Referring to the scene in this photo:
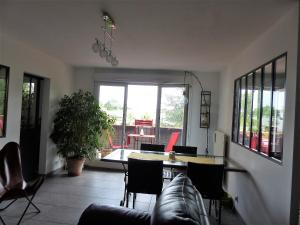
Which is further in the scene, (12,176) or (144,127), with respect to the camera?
(144,127)

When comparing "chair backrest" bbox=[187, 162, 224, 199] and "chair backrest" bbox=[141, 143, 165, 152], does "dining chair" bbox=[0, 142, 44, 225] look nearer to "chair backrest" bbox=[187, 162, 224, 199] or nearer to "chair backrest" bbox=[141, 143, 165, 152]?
"chair backrest" bbox=[141, 143, 165, 152]

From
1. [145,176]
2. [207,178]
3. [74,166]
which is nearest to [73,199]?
[74,166]

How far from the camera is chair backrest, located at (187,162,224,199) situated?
3.17 meters

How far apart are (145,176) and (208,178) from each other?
30.8 inches

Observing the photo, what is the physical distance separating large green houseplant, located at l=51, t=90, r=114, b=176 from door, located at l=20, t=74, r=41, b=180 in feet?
1.23

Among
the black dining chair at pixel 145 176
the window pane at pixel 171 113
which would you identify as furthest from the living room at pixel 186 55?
the black dining chair at pixel 145 176

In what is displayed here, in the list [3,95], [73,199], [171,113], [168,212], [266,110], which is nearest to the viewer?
[168,212]

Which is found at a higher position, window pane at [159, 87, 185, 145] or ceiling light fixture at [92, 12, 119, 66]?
ceiling light fixture at [92, 12, 119, 66]

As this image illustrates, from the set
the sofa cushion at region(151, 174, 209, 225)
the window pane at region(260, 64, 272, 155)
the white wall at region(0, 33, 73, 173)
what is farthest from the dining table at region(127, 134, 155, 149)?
the sofa cushion at region(151, 174, 209, 225)

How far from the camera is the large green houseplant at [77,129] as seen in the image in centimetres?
527

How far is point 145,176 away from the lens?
128 inches

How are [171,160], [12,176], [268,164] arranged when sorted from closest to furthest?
[268,164]
[12,176]
[171,160]

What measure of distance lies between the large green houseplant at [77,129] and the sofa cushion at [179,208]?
3.81 meters

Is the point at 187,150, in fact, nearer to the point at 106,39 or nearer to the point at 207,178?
the point at 207,178
